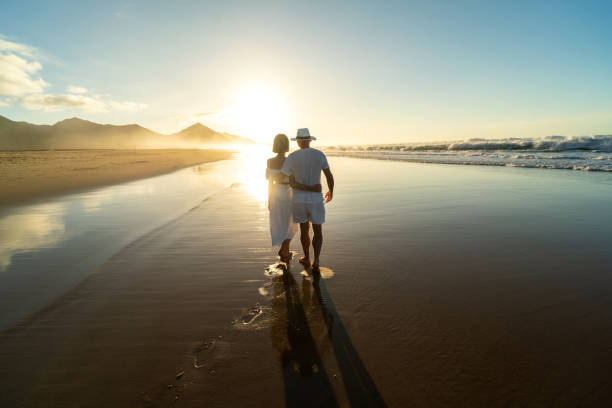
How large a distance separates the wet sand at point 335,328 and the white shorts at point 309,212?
960 millimetres

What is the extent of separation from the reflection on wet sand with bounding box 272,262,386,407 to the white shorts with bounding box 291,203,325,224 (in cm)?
127

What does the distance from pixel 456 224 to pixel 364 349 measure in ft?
19.9

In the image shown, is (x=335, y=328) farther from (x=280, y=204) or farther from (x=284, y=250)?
(x=280, y=204)

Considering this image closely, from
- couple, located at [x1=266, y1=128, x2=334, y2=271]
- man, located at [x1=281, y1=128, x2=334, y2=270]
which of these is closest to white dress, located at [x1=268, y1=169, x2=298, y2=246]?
couple, located at [x1=266, y1=128, x2=334, y2=271]

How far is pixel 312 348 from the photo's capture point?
3.15 metres

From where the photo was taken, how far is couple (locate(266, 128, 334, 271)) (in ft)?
16.8

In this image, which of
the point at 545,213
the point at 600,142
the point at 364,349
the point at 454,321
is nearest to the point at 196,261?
the point at 364,349

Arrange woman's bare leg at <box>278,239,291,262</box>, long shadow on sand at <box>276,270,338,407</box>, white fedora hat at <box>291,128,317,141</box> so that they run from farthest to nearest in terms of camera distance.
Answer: woman's bare leg at <box>278,239,291,262</box>
white fedora hat at <box>291,128,317,141</box>
long shadow on sand at <box>276,270,338,407</box>

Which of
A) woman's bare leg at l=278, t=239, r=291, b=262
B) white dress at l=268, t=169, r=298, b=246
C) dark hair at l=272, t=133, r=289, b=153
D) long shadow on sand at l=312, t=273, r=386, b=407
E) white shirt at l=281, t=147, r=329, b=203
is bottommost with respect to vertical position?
long shadow on sand at l=312, t=273, r=386, b=407

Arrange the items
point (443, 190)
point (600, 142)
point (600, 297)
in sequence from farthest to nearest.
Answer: point (600, 142)
point (443, 190)
point (600, 297)

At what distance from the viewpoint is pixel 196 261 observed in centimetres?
567

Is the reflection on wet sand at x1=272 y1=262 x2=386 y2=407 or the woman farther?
the woman

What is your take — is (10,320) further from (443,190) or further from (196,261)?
(443,190)

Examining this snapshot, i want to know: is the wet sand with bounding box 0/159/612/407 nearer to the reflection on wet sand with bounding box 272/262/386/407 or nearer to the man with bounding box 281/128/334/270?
the reflection on wet sand with bounding box 272/262/386/407
